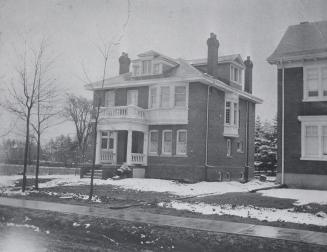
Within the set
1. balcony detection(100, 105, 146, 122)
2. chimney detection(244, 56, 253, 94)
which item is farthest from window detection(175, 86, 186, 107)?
chimney detection(244, 56, 253, 94)

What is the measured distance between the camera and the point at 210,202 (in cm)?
1560

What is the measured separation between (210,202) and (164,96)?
13.2 metres

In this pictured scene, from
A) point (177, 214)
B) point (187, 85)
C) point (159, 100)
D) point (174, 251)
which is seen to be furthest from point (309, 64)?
point (174, 251)

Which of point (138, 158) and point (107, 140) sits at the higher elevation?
point (107, 140)

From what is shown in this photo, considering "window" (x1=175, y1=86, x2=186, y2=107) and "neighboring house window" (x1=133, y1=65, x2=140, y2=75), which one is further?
"neighboring house window" (x1=133, y1=65, x2=140, y2=75)

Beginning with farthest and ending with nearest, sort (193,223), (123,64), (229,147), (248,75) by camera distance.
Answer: (123,64), (248,75), (229,147), (193,223)

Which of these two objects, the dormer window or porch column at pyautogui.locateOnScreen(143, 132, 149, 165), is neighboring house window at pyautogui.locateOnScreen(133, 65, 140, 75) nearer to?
porch column at pyautogui.locateOnScreen(143, 132, 149, 165)

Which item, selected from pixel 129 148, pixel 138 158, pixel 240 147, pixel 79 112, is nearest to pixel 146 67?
pixel 129 148

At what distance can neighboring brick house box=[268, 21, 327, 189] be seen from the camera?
20.3m

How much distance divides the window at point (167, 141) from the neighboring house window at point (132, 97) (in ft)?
11.2

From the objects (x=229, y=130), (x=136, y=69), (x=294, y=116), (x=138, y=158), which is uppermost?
(x=136, y=69)

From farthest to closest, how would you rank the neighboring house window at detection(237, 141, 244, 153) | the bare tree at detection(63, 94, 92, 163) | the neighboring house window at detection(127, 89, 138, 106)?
1. the bare tree at detection(63, 94, 92, 163)
2. the neighboring house window at detection(237, 141, 244, 153)
3. the neighboring house window at detection(127, 89, 138, 106)

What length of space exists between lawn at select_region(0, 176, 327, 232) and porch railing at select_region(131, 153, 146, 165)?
529cm

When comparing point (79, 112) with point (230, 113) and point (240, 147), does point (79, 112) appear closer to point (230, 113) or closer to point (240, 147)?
point (240, 147)
